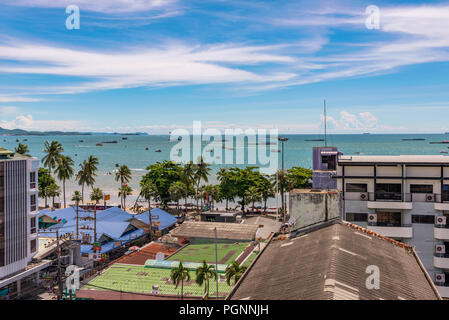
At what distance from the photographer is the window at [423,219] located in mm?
34875

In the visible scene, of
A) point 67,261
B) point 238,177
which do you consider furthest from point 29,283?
point 238,177

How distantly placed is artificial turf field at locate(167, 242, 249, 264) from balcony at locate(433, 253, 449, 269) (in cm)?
2231

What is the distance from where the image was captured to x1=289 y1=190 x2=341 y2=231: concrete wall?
79.7 ft

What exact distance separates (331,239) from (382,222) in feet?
62.4

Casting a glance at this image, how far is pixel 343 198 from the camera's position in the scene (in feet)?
119

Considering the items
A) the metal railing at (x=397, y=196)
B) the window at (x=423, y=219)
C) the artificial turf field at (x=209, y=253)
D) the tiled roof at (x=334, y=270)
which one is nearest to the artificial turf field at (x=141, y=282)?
the artificial turf field at (x=209, y=253)

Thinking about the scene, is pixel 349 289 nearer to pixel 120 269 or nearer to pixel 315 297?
pixel 315 297

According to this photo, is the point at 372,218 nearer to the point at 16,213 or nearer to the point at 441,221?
the point at 441,221

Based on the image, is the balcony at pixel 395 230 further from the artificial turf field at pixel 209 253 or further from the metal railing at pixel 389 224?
the artificial turf field at pixel 209 253

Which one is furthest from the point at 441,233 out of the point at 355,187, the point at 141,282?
the point at 141,282

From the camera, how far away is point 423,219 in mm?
35000

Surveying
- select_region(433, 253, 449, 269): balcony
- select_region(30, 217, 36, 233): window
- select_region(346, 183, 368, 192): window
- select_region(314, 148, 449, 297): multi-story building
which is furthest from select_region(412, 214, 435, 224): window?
select_region(30, 217, 36, 233): window

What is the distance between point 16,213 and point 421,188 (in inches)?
1475

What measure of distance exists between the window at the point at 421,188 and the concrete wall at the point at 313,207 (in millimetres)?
14628
